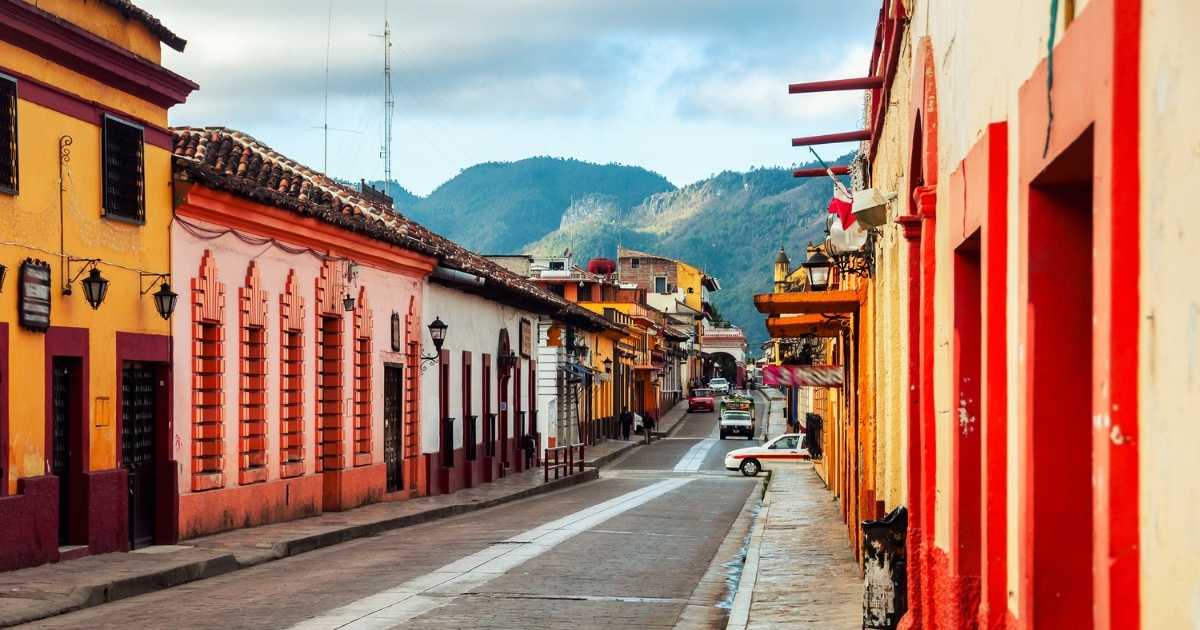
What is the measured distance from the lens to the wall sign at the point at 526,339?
42.5m

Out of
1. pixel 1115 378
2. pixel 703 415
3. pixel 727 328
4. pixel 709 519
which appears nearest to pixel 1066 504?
pixel 1115 378

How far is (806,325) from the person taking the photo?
23812 millimetres

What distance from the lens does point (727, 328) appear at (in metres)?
154

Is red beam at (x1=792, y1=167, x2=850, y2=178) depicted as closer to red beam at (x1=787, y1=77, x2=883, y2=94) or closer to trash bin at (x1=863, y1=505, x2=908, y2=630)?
red beam at (x1=787, y1=77, x2=883, y2=94)

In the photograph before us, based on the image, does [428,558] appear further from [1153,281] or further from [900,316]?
[1153,281]

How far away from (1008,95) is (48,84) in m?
12.8

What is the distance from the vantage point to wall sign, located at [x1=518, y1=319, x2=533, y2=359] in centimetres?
4250

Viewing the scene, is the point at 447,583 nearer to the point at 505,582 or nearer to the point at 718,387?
the point at 505,582

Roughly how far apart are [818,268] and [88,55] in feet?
29.8

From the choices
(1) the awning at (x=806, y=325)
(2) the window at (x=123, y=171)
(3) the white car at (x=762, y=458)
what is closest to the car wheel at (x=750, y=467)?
(3) the white car at (x=762, y=458)

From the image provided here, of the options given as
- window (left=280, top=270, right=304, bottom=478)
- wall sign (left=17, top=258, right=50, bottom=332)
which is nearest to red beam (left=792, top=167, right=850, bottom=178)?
window (left=280, top=270, right=304, bottom=478)

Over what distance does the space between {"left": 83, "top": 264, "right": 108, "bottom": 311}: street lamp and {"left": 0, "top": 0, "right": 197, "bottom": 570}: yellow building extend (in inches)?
0.8

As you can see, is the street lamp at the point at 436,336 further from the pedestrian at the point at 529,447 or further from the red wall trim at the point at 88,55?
the red wall trim at the point at 88,55

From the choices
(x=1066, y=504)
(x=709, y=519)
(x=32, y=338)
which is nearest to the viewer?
(x=1066, y=504)
